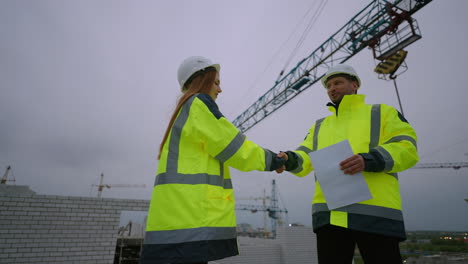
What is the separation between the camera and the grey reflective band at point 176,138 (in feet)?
4.11

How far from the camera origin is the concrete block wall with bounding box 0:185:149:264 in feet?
15.5

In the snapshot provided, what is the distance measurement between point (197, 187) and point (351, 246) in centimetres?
105

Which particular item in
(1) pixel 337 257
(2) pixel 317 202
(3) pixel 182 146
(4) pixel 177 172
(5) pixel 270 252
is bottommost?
(5) pixel 270 252

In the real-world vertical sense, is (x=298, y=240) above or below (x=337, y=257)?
below

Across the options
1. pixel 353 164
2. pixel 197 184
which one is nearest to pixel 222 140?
pixel 197 184

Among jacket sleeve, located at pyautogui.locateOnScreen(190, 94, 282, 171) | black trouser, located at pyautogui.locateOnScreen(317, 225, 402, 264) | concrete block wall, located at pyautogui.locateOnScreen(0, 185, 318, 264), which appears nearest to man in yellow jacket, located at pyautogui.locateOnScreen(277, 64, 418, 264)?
black trouser, located at pyautogui.locateOnScreen(317, 225, 402, 264)

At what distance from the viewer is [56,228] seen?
502 cm

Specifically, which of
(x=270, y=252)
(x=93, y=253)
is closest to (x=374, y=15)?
(x=270, y=252)

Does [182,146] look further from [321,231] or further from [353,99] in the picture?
[353,99]

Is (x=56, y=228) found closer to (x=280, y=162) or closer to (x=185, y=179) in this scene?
(x=185, y=179)

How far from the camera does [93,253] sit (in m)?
5.12

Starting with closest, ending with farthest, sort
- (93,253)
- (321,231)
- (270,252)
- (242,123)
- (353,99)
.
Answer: (321,231) < (353,99) < (93,253) < (270,252) < (242,123)

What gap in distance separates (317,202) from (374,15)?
14535 millimetres

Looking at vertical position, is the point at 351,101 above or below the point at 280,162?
above
